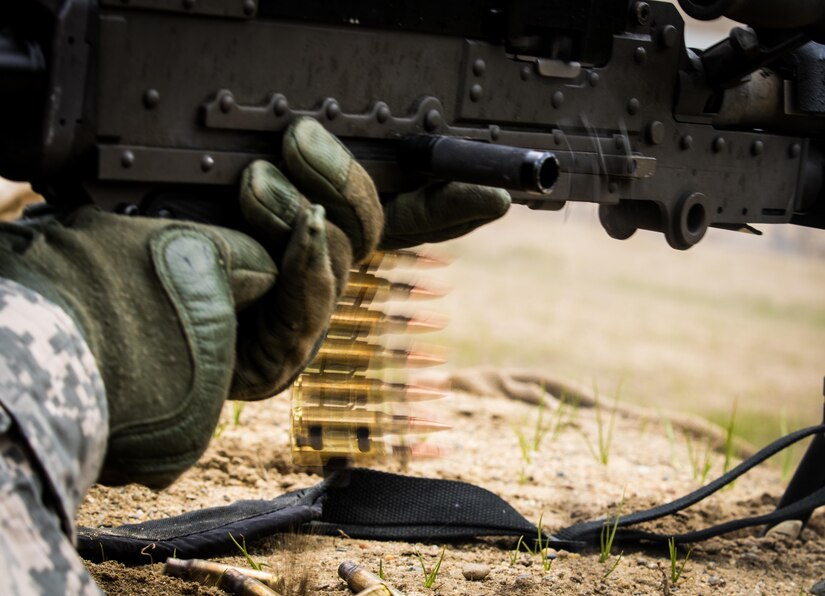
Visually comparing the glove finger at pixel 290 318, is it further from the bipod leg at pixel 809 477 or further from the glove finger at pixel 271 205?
the bipod leg at pixel 809 477

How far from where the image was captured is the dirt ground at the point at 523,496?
262 centimetres

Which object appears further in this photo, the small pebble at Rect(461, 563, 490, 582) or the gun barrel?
the small pebble at Rect(461, 563, 490, 582)

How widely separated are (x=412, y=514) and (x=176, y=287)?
1298mm

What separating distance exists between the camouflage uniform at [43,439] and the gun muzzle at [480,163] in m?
0.74

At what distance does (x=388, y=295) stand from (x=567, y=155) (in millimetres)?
1001

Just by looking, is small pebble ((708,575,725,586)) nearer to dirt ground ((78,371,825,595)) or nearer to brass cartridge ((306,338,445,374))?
dirt ground ((78,371,825,595))

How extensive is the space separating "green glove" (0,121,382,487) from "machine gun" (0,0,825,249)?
97 millimetres

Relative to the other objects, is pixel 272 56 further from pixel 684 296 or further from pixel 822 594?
pixel 684 296

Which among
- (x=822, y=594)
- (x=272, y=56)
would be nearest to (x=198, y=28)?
(x=272, y=56)

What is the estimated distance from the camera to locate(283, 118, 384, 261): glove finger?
204cm

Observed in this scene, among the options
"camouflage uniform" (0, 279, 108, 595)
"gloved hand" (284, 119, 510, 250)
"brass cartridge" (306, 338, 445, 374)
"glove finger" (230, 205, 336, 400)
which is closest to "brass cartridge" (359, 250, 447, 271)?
"brass cartridge" (306, 338, 445, 374)

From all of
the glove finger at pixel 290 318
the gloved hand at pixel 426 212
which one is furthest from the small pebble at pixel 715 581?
the glove finger at pixel 290 318

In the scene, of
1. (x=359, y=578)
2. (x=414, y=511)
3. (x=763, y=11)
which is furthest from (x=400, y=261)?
(x=763, y=11)

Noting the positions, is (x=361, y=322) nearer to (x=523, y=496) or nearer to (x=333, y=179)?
(x=523, y=496)
